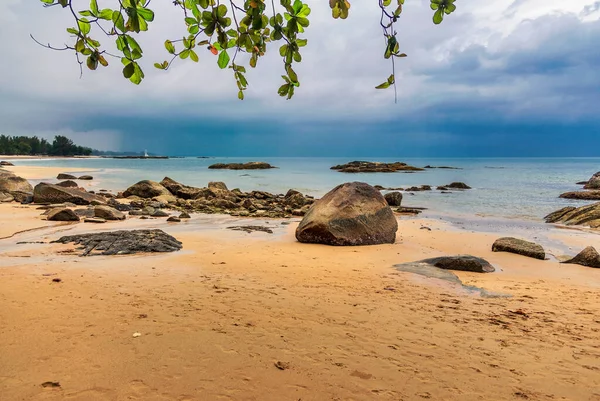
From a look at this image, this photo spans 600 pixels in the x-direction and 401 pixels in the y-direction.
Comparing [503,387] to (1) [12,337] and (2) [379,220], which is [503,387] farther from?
(2) [379,220]

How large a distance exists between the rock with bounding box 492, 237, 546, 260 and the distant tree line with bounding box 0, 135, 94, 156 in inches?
5300

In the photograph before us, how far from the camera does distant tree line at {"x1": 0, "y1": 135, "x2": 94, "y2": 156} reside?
113 metres

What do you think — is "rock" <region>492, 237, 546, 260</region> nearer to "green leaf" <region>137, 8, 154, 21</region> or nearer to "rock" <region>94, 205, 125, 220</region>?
"green leaf" <region>137, 8, 154, 21</region>

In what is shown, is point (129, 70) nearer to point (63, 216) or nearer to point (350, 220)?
point (350, 220)

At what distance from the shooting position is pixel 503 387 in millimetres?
2891

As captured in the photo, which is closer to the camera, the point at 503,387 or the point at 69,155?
the point at 503,387

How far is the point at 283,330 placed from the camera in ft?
12.5

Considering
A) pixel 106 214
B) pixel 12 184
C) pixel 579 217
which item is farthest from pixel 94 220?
pixel 579 217

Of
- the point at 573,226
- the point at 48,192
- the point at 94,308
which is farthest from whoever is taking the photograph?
the point at 48,192

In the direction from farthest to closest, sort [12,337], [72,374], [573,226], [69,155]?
[69,155]
[573,226]
[12,337]
[72,374]

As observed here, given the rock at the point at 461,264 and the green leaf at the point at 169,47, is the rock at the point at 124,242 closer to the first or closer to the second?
the rock at the point at 461,264

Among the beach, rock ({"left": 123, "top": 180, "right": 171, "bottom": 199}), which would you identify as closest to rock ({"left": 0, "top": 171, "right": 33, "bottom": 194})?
rock ({"left": 123, "top": 180, "right": 171, "bottom": 199})

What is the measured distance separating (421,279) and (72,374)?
4.86m

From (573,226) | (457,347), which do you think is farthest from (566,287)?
(573,226)
